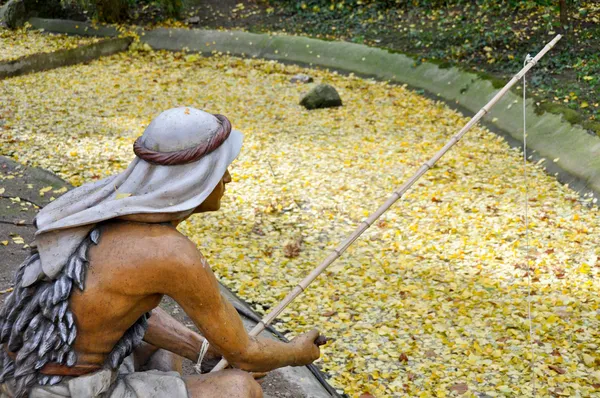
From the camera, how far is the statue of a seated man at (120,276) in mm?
2363

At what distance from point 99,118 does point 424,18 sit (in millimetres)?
5883

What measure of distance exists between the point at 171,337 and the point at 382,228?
3.89 m

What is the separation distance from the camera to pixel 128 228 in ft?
7.85

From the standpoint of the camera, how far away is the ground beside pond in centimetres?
470

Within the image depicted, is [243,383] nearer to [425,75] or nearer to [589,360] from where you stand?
[589,360]

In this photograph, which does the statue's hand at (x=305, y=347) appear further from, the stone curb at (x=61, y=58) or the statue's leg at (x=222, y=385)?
the stone curb at (x=61, y=58)

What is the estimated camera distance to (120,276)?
2.35 metres

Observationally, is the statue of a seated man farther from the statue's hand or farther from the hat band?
the statue's hand

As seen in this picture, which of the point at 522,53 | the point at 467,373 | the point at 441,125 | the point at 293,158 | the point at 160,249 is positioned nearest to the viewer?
the point at 160,249

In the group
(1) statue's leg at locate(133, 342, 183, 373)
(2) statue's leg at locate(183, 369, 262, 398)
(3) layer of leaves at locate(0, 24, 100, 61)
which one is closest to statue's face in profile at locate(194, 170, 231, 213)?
(2) statue's leg at locate(183, 369, 262, 398)

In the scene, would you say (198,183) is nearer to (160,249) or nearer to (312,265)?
(160,249)

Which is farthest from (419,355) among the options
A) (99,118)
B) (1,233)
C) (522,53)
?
(522,53)

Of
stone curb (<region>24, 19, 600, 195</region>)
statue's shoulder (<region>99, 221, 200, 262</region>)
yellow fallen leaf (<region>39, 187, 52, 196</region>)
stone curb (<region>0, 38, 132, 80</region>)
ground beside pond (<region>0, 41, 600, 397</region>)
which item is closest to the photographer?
statue's shoulder (<region>99, 221, 200, 262</region>)

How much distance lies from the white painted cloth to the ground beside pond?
229cm
